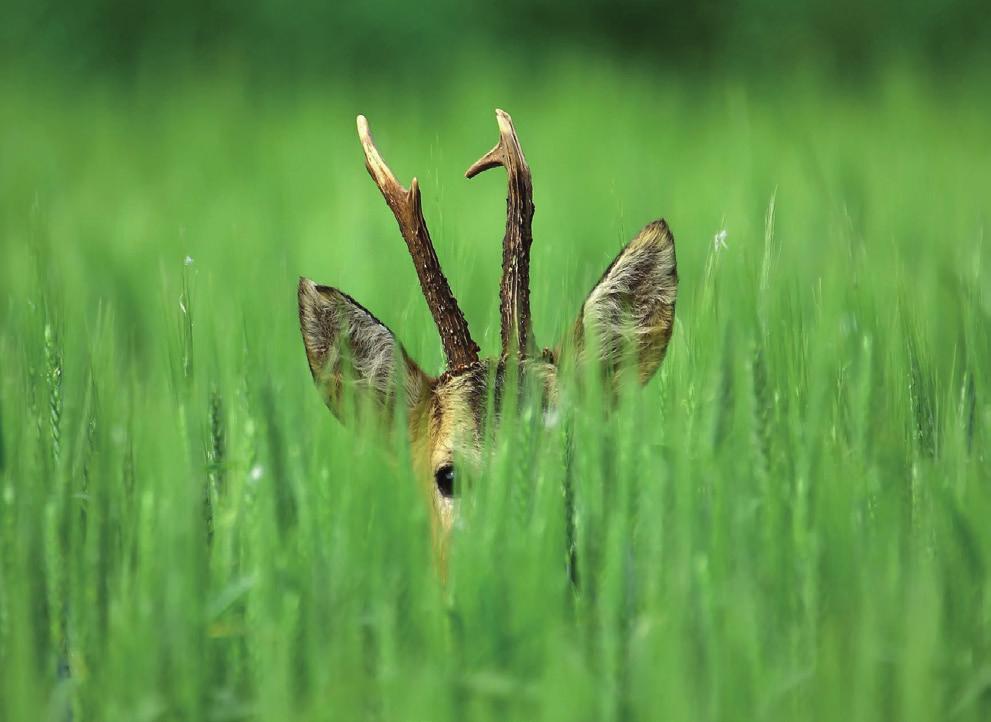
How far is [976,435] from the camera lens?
218 centimetres

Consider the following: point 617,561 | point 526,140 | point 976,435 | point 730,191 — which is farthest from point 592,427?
point 526,140

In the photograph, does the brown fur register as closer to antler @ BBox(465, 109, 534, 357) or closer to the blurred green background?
antler @ BBox(465, 109, 534, 357)

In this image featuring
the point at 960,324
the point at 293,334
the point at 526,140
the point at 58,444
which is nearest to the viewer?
the point at 58,444

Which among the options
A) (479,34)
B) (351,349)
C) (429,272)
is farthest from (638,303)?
(479,34)

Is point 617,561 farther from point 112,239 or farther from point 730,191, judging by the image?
point 112,239

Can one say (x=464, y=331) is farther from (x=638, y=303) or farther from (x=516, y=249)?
(x=638, y=303)

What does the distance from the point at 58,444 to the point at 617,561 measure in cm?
88

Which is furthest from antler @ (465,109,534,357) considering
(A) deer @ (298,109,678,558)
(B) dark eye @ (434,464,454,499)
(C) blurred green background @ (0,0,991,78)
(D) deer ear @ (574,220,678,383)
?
(C) blurred green background @ (0,0,991,78)

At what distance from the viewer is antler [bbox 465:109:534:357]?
233cm

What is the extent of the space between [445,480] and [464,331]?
0.87 feet

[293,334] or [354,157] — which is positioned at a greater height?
[354,157]

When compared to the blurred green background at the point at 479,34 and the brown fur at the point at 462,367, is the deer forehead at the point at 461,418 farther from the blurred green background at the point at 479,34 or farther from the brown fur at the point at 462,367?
the blurred green background at the point at 479,34

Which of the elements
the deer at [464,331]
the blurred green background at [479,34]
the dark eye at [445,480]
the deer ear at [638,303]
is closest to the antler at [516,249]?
the deer at [464,331]

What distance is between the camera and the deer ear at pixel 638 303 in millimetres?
2258
